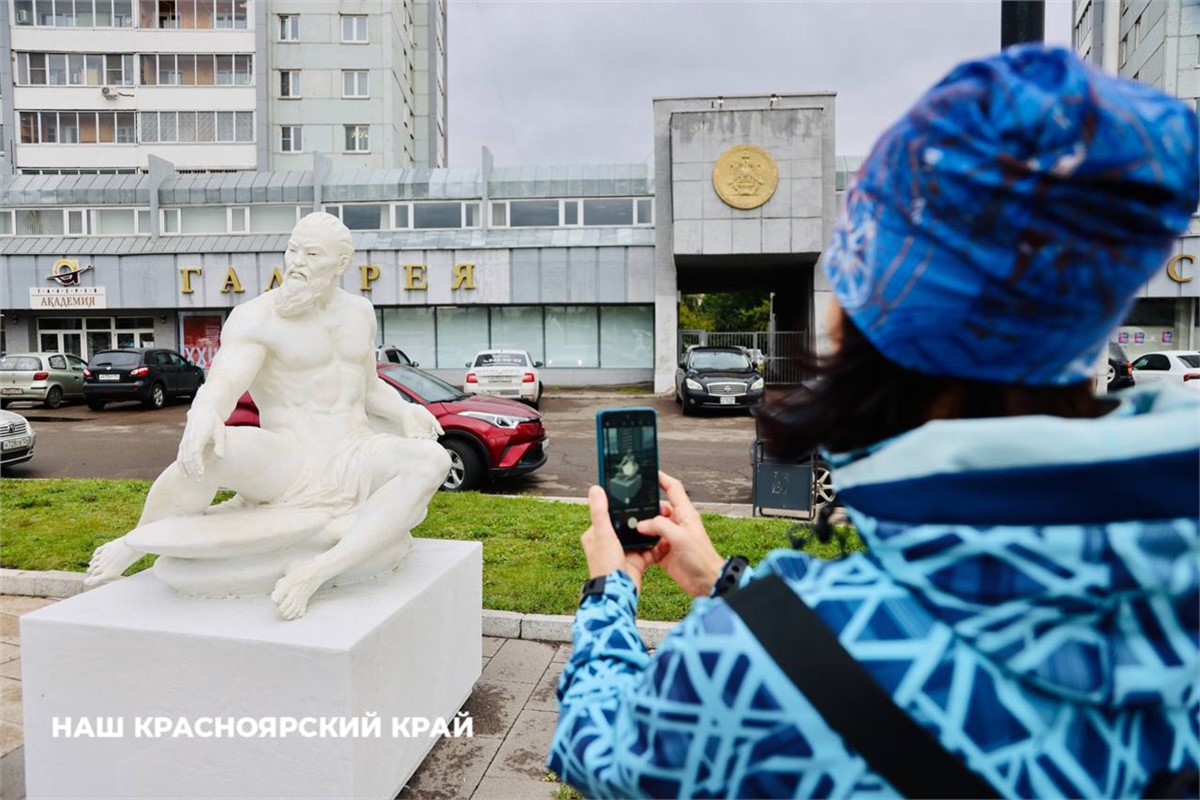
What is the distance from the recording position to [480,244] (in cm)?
2597

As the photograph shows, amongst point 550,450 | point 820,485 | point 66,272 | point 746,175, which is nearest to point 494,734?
point 820,485

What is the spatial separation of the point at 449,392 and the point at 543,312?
16.6 metres

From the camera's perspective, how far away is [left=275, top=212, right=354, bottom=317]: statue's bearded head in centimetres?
370

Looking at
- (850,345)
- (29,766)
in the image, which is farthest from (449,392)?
(850,345)

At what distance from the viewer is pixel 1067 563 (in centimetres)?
74

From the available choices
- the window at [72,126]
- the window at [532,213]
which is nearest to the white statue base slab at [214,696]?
the window at [532,213]

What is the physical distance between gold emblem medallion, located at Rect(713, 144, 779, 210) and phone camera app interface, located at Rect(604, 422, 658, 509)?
2191 cm

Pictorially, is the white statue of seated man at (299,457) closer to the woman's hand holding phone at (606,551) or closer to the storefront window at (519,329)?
the woman's hand holding phone at (606,551)

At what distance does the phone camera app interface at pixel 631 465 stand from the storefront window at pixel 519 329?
2539 cm

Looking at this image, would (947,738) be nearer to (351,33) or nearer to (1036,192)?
(1036,192)

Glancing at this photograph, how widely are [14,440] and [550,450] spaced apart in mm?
7719

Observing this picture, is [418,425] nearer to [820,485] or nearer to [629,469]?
[629,469]

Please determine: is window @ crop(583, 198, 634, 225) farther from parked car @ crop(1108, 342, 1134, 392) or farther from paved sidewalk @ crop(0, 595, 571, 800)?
paved sidewalk @ crop(0, 595, 571, 800)

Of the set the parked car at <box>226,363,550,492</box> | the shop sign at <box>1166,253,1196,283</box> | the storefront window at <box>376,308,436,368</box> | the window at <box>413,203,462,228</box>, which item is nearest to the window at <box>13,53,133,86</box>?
the window at <box>413,203,462,228</box>
